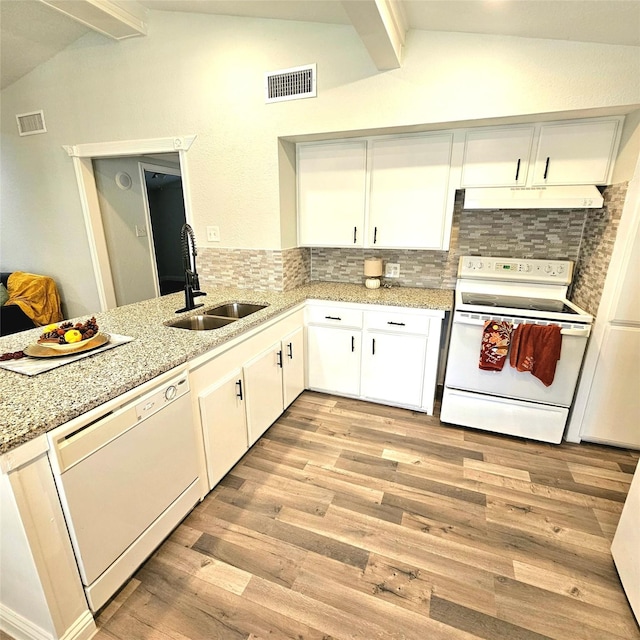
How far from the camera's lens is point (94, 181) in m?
3.23

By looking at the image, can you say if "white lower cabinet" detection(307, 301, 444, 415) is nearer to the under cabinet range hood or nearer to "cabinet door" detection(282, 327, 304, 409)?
"cabinet door" detection(282, 327, 304, 409)

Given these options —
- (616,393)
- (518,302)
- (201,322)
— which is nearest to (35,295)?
(201,322)

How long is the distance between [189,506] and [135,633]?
516 millimetres

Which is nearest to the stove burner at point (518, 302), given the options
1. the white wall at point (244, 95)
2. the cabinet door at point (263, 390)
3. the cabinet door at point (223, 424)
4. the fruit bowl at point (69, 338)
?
the white wall at point (244, 95)

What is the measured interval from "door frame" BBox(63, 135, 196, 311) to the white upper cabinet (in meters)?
0.95

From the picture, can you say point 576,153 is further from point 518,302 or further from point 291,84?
point 291,84

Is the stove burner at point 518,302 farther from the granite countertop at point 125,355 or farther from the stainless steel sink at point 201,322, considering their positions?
the stainless steel sink at point 201,322

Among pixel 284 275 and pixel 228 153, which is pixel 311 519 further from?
pixel 228 153

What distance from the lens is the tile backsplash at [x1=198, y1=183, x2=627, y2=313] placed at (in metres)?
2.24

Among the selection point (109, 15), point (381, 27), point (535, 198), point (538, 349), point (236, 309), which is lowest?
point (538, 349)

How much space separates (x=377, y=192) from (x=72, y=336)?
2.16m

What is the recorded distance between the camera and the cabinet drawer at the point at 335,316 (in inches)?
105

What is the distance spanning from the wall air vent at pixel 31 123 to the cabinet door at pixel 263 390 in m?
3.01

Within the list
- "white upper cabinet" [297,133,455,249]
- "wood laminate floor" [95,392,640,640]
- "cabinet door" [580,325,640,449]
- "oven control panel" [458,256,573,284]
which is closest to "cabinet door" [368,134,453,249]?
"white upper cabinet" [297,133,455,249]
